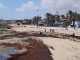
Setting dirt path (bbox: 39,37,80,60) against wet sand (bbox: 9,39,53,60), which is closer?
dirt path (bbox: 39,37,80,60)

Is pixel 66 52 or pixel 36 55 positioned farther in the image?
pixel 66 52

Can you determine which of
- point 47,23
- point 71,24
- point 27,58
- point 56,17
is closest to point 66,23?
point 71,24

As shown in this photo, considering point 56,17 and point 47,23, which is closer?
point 47,23

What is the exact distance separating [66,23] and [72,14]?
1572 centimetres

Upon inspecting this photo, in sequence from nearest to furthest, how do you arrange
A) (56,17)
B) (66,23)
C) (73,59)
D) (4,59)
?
(73,59)
(4,59)
(66,23)
(56,17)

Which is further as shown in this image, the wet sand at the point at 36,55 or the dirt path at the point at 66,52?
the wet sand at the point at 36,55

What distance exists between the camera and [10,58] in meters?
27.3

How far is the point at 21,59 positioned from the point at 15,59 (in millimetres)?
639

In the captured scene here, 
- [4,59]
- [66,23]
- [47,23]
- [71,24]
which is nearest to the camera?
[4,59]

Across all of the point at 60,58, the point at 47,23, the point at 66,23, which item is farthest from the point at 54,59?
the point at 47,23

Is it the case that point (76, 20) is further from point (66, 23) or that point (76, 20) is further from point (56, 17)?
point (56, 17)

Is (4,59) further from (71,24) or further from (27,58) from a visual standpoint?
(71,24)

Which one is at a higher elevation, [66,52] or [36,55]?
[66,52]

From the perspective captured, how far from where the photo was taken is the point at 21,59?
26.8 metres
